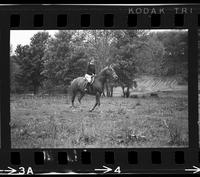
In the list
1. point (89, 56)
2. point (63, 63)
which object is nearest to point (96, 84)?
point (89, 56)

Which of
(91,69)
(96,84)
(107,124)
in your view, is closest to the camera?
(107,124)

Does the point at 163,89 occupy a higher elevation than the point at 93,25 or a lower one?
lower

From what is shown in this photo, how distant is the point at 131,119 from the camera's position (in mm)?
14344

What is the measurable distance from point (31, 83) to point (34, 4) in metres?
1.44

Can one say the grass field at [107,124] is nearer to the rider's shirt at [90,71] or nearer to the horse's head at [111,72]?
the horse's head at [111,72]

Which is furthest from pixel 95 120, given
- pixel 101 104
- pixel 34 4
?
pixel 34 4

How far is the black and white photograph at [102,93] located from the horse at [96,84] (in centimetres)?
2

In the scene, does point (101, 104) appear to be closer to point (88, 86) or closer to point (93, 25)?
point (88, 86)

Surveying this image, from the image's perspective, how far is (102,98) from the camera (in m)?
14.5

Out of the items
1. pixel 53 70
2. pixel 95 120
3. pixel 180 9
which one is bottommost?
pixel 95 120

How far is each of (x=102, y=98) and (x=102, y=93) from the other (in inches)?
3.9

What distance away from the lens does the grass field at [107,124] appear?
14.3 meters

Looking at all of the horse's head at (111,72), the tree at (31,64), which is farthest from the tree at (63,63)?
the horse's head at (111,72)

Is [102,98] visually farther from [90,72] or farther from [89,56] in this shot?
[89,56]
